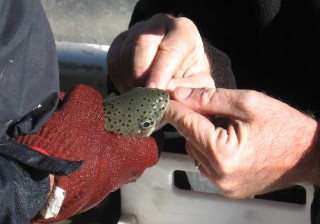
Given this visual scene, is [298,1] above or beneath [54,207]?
above

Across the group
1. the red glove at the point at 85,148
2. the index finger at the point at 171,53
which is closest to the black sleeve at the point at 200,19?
the index finger at the point at 171,53

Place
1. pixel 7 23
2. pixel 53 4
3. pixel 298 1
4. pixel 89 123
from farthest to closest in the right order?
pixel 53 4
pixel 298 1
pixel 89 123
pixel 7 23

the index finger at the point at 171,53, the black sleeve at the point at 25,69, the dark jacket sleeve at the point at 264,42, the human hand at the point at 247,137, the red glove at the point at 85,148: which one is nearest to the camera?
the black sleeve at the point at 25,69

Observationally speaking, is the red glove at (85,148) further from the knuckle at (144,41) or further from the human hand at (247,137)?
the knuckle at (144,41)

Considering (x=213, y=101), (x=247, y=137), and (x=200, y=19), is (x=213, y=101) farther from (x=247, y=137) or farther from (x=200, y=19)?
(x=200, y=19)

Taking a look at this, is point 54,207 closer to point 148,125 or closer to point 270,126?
point 148,125

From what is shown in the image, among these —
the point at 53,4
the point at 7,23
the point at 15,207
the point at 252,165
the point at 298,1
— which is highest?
the point at 7,23

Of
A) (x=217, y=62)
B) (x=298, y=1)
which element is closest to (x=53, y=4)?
(x=217, y=62)

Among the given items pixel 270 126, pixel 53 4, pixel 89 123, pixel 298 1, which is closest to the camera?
pixel 89 123
